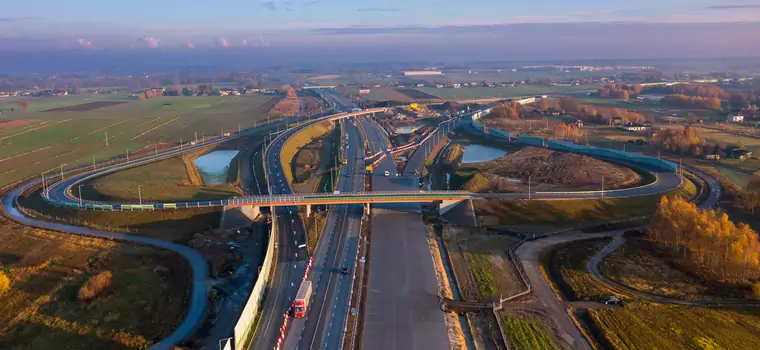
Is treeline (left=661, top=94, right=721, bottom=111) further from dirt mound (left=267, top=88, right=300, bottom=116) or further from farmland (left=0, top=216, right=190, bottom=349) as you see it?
farmland (left=0, top=216, right=190, bottom=349)

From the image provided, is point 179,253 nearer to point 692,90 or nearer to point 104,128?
point 104,128

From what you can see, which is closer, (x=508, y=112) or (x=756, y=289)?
(x=756, y=289)

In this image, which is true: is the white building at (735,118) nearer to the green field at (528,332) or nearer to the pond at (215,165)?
the pond at (215,165)

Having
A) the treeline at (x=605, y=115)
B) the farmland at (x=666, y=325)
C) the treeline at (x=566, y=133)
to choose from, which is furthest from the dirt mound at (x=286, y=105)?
the farmland at (x=666, y=325)

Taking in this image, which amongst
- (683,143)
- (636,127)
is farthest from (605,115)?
(683,143)

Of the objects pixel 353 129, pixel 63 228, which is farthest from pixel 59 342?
pixel 353 129

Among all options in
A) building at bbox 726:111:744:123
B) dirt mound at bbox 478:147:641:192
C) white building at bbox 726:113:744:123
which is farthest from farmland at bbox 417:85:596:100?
dirt mound at bbox 478:147:641:192
